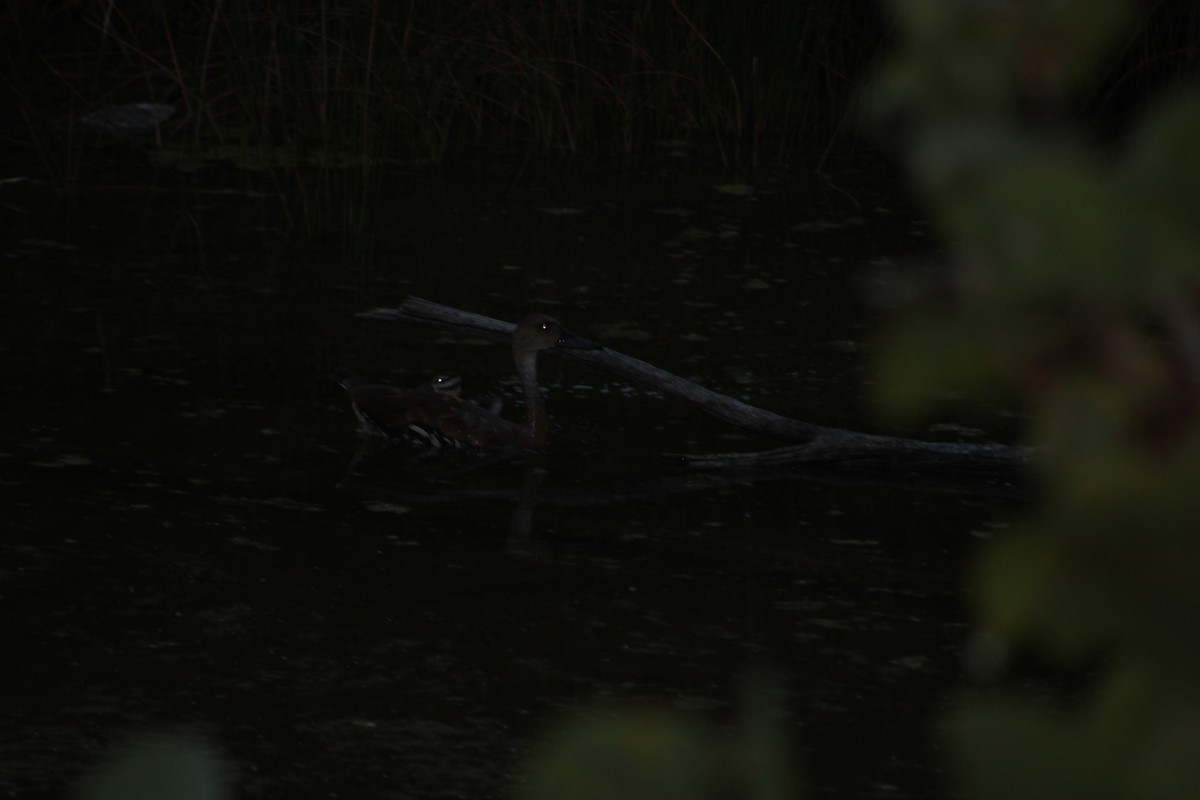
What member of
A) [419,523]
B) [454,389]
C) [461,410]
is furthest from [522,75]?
[419,523]

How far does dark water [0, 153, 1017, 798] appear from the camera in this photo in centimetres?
379

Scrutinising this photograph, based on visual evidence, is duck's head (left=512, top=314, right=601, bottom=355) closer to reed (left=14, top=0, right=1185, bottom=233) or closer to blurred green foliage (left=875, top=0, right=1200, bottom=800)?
reed (left=14, top=0, right=1185, bottom=233)

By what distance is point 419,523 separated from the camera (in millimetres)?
5102

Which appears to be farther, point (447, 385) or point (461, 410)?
point (447, 385)

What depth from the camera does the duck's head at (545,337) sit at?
5.93 m

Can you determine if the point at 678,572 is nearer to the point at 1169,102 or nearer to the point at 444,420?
the point at 444,420

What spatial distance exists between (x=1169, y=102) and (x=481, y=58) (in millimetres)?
9074

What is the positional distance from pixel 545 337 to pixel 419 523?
108 centimetres

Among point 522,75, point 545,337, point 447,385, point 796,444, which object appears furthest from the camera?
point 522,75

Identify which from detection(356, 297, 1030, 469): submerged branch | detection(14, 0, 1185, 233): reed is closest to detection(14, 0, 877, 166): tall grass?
detection(14, 0, 1185, 233): reed

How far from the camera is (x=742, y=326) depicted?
7.10m

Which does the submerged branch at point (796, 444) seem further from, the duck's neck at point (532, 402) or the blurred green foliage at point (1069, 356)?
the blurred green foliage at point (1069, 356)

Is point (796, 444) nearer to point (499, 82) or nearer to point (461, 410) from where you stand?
point (461, 410)

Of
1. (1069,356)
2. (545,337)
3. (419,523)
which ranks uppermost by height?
(1069,356)
